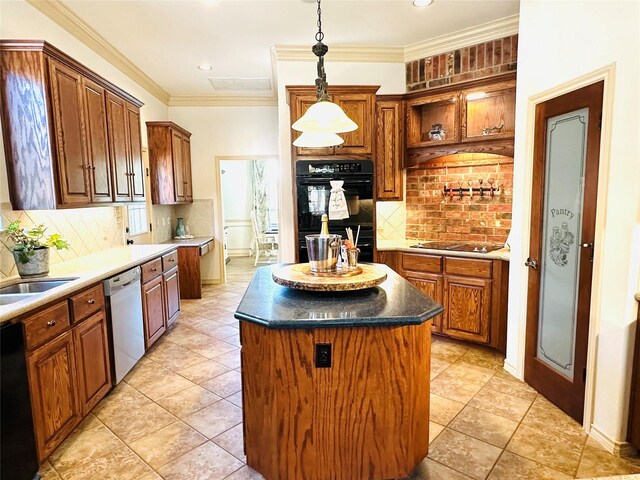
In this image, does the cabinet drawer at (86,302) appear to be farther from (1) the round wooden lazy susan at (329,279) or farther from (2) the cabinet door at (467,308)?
(2) the cabinet door at (467,308)

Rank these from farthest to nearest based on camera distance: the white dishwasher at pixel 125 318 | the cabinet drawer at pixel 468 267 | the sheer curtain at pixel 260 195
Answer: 1. the sheer curtain at pixel 260 195
2. the cabinet drawer at pixel 468 267
3. the white dishwasher at pixel 125 318

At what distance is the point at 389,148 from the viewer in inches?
154

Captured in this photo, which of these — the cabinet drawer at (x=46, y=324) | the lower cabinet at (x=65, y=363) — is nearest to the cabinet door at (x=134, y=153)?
the lower cabinet at (x=65, y=363)

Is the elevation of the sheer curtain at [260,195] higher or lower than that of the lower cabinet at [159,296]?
higher

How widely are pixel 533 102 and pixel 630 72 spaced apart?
0.76 m

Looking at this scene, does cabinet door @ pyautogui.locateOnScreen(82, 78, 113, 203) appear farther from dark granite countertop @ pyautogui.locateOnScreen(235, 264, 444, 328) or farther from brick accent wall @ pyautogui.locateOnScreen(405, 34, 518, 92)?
brick accent wall @ pyautogui.locateOnScreen(405, 34, 518, 92)

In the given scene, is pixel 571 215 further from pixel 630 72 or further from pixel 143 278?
pixel 143 278

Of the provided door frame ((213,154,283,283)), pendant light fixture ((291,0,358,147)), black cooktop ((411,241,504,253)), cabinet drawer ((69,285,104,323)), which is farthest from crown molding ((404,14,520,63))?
cabinet drawer ((69,285,104,323))

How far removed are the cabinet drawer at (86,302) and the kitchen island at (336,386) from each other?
1.20 metres

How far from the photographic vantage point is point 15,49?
2289 millimetres

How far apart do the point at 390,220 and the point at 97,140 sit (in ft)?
9.78

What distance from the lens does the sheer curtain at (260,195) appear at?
8.84 meters

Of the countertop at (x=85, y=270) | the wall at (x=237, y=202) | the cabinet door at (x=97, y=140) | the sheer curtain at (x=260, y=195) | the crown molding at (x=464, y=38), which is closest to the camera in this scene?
the countertop at (x=85, y=270)

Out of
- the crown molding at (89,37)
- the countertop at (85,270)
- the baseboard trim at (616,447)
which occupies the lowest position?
the baseboard trim at (616,447)
